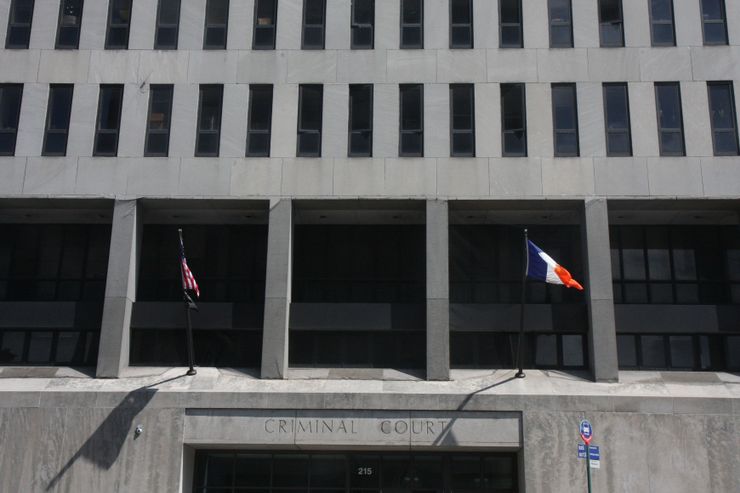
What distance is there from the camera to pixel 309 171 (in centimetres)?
2611

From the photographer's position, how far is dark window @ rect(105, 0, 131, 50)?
90.8 feet

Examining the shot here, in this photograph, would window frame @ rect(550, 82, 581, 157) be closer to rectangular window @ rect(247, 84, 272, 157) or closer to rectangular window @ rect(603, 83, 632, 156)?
rectangular window @ rect(603, 83, 632, 156)

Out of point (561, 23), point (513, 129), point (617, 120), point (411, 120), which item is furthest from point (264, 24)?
point (617, 120)

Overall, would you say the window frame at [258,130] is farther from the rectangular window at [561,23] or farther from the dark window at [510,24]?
the rectangular window at [561,23]

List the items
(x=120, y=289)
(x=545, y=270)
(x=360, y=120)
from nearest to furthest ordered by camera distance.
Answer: (x=545, y=270), (x=120, y=289), (x=360, y=120)

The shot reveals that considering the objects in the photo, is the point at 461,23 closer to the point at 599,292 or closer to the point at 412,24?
the point at 412,24

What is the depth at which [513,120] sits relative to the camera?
2645 centimetres

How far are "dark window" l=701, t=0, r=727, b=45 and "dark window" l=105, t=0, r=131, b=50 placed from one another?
20409 millimetres

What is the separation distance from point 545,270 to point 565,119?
243 inches

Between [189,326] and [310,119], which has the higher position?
[310,119]

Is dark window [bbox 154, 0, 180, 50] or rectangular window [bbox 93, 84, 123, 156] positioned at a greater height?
dark window [bbox 154, 0, 180, 50]

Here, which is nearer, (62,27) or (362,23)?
(362,23)

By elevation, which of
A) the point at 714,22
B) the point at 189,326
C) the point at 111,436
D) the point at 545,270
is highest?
the point at 714,22

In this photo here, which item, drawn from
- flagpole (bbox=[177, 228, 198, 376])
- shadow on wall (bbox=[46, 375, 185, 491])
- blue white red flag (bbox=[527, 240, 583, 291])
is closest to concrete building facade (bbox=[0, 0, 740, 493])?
shadow on wall (bbox=[46, 375, 185, 491])
